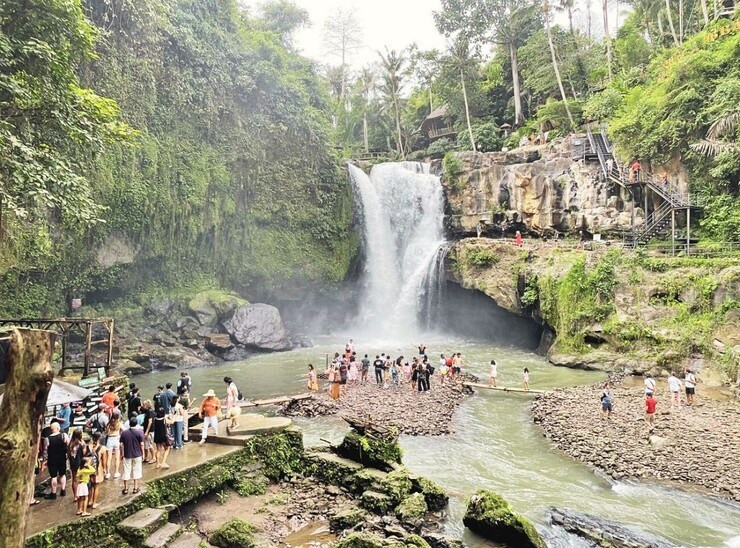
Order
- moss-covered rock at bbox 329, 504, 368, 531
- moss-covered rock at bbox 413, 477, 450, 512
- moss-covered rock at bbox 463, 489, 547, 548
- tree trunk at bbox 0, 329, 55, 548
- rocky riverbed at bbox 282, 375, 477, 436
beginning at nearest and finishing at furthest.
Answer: tree trunk at bbox 0, 329, 55, 548
moss-covered rock at bbox 463, 489, 547, 548
moss-covered rock at bbox 329, 504, 368, 531
moss-covered rock at bbox 413, 477, 450, 512
rocky riverbed at bbox 282, 375, 477, 436

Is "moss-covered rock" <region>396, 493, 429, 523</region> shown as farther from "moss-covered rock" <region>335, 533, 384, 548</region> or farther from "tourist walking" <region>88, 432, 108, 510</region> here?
"tourist walking" <region>88, 432, 108, 510</region>

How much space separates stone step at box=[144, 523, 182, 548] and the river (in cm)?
510

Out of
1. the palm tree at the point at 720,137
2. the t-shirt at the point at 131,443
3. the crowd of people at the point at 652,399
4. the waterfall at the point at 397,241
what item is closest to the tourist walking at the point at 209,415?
the t-shirt at the point at 131,443

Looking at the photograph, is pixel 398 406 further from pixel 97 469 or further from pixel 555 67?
pixel 555 67

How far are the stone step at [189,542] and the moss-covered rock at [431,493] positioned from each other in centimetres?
427

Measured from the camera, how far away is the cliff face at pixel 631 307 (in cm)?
1830

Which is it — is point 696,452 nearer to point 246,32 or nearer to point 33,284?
point 33,284

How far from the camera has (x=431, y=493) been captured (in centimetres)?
955

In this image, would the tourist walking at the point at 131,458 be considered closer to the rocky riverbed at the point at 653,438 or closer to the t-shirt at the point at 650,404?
the rocky riverbed at the point at 653,438

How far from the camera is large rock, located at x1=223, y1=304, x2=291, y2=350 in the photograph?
88.7ft

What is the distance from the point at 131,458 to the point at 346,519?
A: 13.2ft

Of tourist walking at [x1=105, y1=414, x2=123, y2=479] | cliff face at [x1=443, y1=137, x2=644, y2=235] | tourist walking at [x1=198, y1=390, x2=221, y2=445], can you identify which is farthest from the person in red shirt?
cliff face at [x1=443, y1=137, x2=644, y2=235]

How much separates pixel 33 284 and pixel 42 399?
2398cm

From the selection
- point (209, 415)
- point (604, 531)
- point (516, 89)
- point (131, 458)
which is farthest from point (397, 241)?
point (131, 458)
